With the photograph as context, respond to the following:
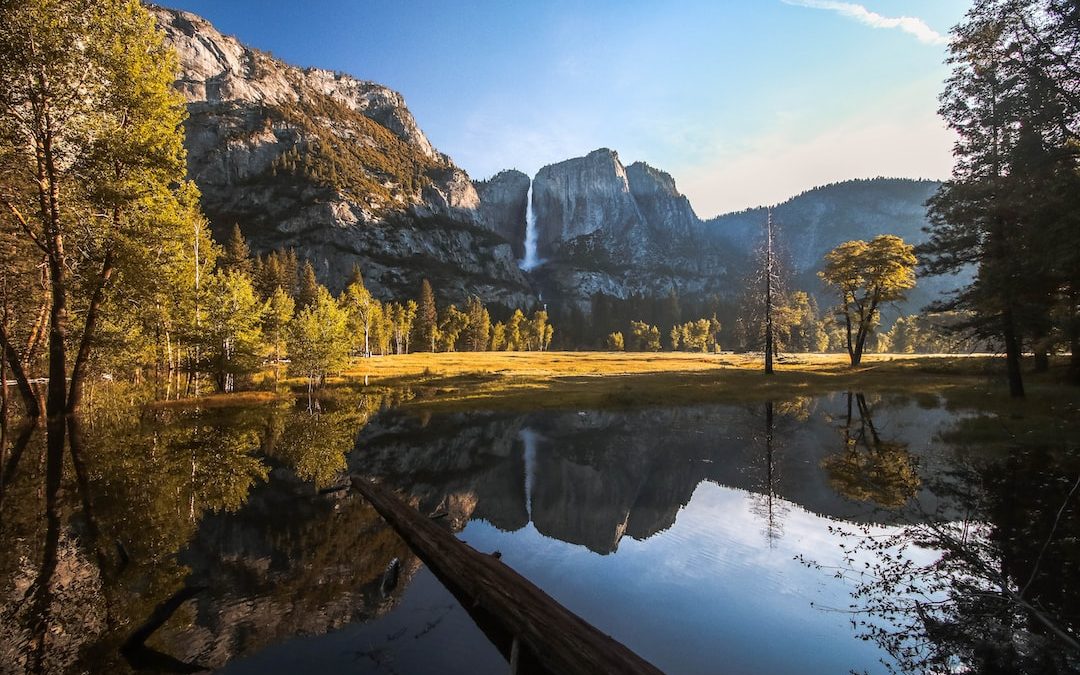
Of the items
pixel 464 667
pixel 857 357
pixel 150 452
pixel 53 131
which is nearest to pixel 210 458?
pixel 150 452

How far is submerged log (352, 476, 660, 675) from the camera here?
193 inches

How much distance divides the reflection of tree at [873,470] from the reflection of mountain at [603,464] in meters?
0.50

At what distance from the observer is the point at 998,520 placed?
434 inches

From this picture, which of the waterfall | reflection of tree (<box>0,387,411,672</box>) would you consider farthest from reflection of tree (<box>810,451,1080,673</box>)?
reflection of tree (<box>0,387,411,672</box>)

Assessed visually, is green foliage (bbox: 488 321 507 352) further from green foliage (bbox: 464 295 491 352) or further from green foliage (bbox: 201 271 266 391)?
green foliage (bbox: 201 271 266 391)

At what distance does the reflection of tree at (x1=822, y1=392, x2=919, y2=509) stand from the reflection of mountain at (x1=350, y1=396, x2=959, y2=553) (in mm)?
504

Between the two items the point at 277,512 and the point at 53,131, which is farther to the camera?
the point at 53,131

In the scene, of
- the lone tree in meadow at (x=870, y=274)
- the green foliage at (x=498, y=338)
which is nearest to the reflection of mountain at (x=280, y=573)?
the lone tree in meadow at (x=870, y=274)

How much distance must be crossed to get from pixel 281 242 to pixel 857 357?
211m

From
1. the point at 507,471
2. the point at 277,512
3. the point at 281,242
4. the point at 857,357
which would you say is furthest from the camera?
the point at 281,242

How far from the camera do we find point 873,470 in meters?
16.6

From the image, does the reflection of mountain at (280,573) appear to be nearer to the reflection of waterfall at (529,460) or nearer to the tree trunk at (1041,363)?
the reflection of waterfall at (529,460)

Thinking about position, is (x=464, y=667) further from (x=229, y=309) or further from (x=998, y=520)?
(x=229, y=309)

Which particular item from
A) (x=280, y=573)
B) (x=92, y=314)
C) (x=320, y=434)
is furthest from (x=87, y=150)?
(x=280, y=573)
